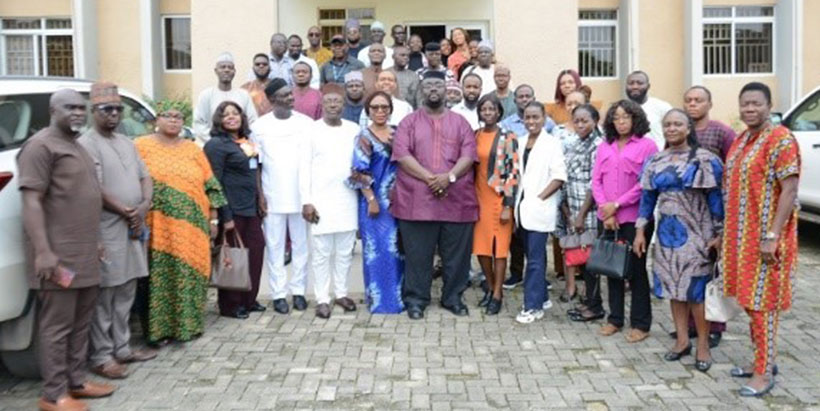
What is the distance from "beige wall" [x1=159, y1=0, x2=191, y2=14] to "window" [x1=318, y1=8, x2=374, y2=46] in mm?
3763

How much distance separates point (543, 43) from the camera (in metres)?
12.8

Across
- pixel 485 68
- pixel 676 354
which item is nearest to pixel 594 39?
pixel 485 68

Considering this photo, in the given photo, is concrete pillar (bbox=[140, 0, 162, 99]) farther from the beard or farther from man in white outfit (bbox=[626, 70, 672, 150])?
the beard

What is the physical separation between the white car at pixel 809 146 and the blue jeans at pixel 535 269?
13.6 ft

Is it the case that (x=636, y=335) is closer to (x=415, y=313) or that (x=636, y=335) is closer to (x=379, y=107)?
(x=415, y=313)

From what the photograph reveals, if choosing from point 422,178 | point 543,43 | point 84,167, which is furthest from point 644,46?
point 84,167

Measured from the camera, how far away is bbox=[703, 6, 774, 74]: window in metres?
18.0

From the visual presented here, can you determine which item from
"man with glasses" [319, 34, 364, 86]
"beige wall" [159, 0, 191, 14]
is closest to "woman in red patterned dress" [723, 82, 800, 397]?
"man with glasses" [319, 34, 364, 86]

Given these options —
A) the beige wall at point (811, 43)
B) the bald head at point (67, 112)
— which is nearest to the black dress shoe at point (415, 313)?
the bald head at point (67, 112)

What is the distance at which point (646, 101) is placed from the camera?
311 inches

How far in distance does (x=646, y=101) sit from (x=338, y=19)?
30.2ft

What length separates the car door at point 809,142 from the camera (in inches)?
370

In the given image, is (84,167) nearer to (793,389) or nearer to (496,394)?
(496,394)

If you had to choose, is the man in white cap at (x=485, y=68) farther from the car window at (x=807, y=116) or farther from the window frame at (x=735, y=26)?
the window frame at (x=735, y=26)
